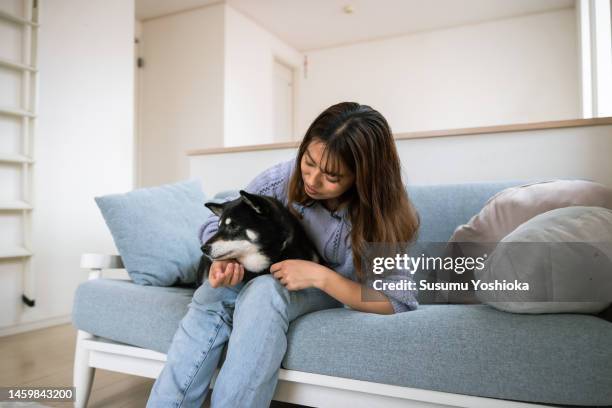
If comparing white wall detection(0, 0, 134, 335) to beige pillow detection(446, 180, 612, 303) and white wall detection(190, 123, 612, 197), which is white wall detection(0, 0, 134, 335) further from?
beige pillow detection(446, 180, 612, 303)

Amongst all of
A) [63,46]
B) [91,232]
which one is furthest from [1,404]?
[63,46]

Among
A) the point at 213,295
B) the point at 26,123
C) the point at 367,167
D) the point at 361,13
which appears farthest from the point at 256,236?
the point at 361,13

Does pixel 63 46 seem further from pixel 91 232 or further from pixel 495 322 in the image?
pixel 495 322

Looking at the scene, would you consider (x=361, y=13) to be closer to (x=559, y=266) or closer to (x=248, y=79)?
(x=248, y=79)

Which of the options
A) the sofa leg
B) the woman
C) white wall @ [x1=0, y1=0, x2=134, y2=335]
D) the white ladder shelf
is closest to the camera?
the woman

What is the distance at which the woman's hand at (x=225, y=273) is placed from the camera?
3.71 feet

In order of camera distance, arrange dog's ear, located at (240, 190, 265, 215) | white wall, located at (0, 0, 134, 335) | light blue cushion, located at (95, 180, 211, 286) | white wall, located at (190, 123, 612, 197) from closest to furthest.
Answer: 1. dog's ear, located at (240, 190, 265, 215)
2. light blue cushion, located at (95, 180, 211, 286)
3. white wall, located at (190, 123, 612, 197)
4. white wall, located at (0, 0, 134, 335)

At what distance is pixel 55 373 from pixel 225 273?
1.25m

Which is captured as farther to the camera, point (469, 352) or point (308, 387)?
point (308, 387)

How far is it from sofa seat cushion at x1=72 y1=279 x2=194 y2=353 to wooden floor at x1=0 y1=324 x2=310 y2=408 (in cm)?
29

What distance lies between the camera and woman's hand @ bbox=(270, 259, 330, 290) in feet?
3.67

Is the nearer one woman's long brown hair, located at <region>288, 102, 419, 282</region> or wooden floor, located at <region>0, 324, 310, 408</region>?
woman's long brown hair, located at <region>288, 102, 419, 282</region>

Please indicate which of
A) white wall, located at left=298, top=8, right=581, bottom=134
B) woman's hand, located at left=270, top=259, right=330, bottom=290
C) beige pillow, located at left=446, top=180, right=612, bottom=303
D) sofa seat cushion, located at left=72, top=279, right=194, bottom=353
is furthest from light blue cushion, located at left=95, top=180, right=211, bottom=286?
white wall, located at left=298, top=8, right=581, bottom=134

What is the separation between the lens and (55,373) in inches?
72.9
